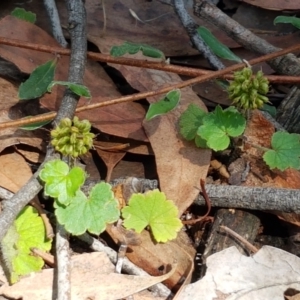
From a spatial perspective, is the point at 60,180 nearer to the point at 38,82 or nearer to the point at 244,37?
the point at 38,82

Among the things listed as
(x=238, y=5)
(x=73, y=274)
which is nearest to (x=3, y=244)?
(x=73, y=274)

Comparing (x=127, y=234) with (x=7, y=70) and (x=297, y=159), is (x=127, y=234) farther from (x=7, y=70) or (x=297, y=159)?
(x=7, y=70)

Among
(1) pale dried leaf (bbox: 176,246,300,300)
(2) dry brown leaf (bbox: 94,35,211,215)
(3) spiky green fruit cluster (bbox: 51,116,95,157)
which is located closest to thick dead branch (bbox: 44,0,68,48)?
(2) dry brown leaf (bbox: 94,35,211,215)

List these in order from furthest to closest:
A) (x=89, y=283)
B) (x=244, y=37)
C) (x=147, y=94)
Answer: (x=244, y=37) < (x=147, y=94) < (x=89, y=283)

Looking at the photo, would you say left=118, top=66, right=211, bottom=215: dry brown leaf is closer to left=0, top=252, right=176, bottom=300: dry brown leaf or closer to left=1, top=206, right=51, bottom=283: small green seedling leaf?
left=0, top=252, right=176, bottom=300: dry brown leaf

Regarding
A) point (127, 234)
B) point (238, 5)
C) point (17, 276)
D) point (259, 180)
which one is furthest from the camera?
point (238, 5)

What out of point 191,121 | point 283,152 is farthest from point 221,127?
point 283,152
